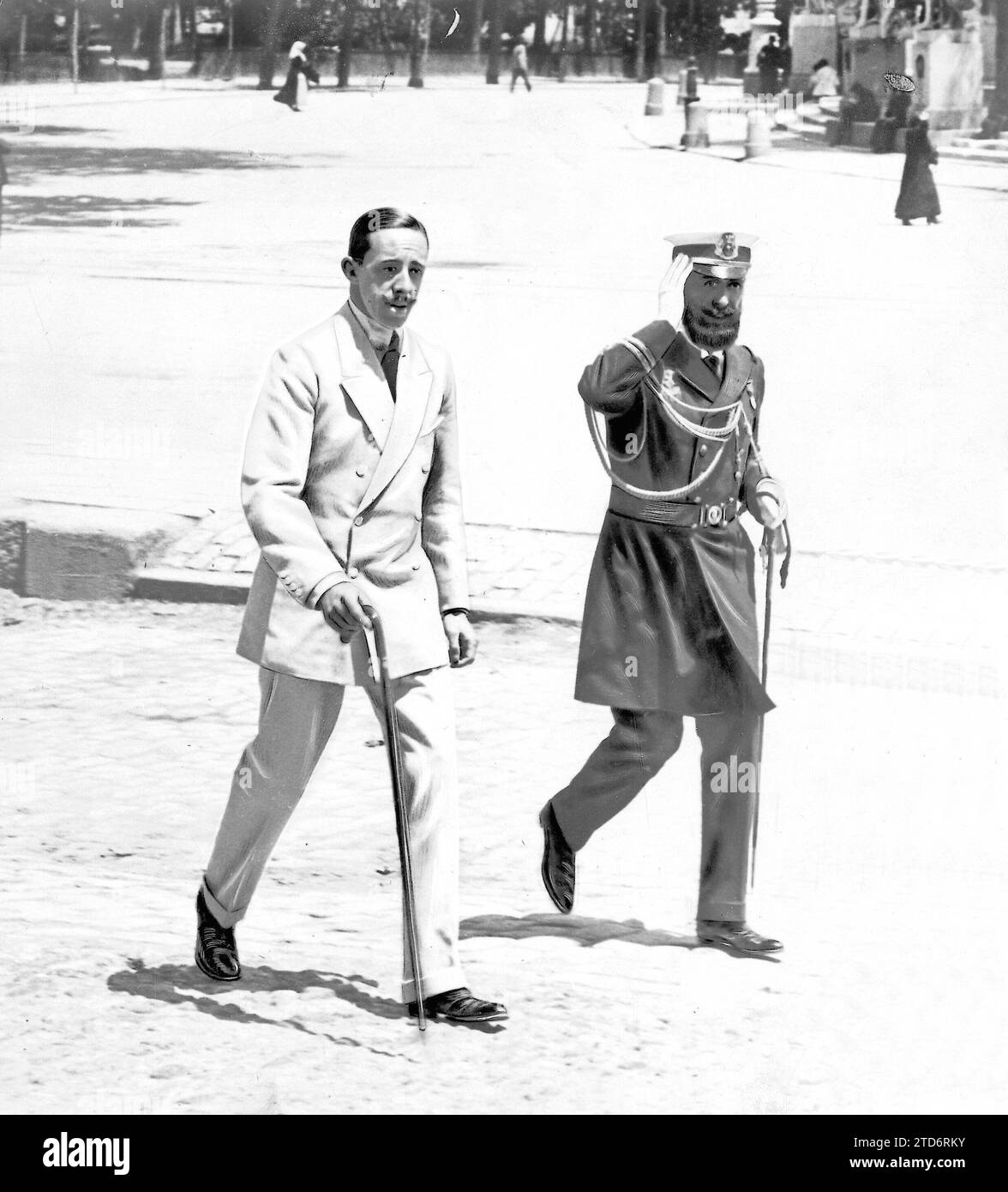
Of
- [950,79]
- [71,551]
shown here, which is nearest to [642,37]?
[950,79]

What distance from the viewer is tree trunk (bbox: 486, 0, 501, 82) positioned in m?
8.27

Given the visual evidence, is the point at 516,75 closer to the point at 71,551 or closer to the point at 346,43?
the point at 346,43

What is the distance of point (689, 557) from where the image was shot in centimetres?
562

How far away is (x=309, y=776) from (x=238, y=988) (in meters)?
0.55

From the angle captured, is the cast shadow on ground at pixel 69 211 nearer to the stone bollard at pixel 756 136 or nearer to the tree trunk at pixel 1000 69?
the stone bollard at pixel 756 136

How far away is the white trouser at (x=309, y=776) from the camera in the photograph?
5.03m

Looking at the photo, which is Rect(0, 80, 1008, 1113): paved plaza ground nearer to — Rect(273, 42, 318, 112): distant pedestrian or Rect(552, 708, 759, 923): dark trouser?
Rect(273, 42, 318, 112): distant pedestrian

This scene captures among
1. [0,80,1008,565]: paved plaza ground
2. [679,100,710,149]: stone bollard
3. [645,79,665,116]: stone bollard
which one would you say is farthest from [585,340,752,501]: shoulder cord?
[645,79,665,116]: stone bollard

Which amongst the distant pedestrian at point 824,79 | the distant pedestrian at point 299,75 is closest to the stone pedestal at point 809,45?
the distant pedestrian at point 824,79

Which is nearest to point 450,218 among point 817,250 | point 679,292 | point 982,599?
point 817,250

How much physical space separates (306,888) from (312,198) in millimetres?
3347

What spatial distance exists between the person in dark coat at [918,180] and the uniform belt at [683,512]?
3076 millimetres

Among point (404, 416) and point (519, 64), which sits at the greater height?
point (519, 64)

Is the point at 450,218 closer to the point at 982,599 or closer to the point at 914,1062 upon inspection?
the point at 982,599
